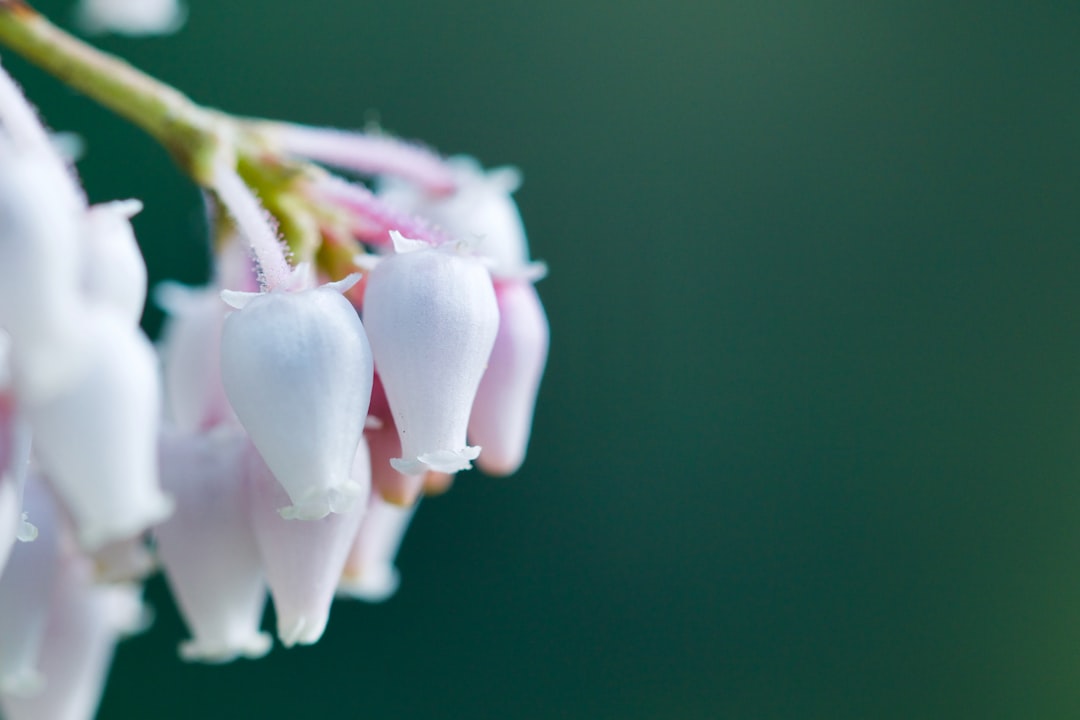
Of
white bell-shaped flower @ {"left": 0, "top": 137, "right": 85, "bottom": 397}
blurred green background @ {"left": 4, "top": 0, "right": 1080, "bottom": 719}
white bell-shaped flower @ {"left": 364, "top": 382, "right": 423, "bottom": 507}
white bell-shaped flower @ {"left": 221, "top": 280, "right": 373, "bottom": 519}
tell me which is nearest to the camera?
white bell-shaped flower @ {"left": 0, "top": 137, "right": 85, "bottom": 397}

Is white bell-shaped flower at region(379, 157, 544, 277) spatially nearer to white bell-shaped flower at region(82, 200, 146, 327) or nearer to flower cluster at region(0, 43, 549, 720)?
flower cluster at region(0, 43, 549, 720)

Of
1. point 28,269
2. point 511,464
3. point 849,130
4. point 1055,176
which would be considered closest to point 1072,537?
point 1055,176

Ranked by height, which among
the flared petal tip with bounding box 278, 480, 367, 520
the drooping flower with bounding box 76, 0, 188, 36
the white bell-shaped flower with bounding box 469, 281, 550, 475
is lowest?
the flared petal tip with bounding box 278, 480, 367, 520

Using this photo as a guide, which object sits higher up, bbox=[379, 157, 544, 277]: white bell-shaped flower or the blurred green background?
the blurred green background

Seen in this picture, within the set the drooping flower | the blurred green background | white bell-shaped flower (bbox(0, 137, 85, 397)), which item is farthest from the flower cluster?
the blurred green background

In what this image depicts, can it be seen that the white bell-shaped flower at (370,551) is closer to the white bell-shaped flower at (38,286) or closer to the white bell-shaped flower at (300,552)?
the white bell-shaped flower at (300,552)

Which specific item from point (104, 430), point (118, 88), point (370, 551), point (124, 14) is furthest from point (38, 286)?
point (124, 14)

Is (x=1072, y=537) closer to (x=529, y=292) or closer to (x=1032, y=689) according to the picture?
(x=1032, y=689)
